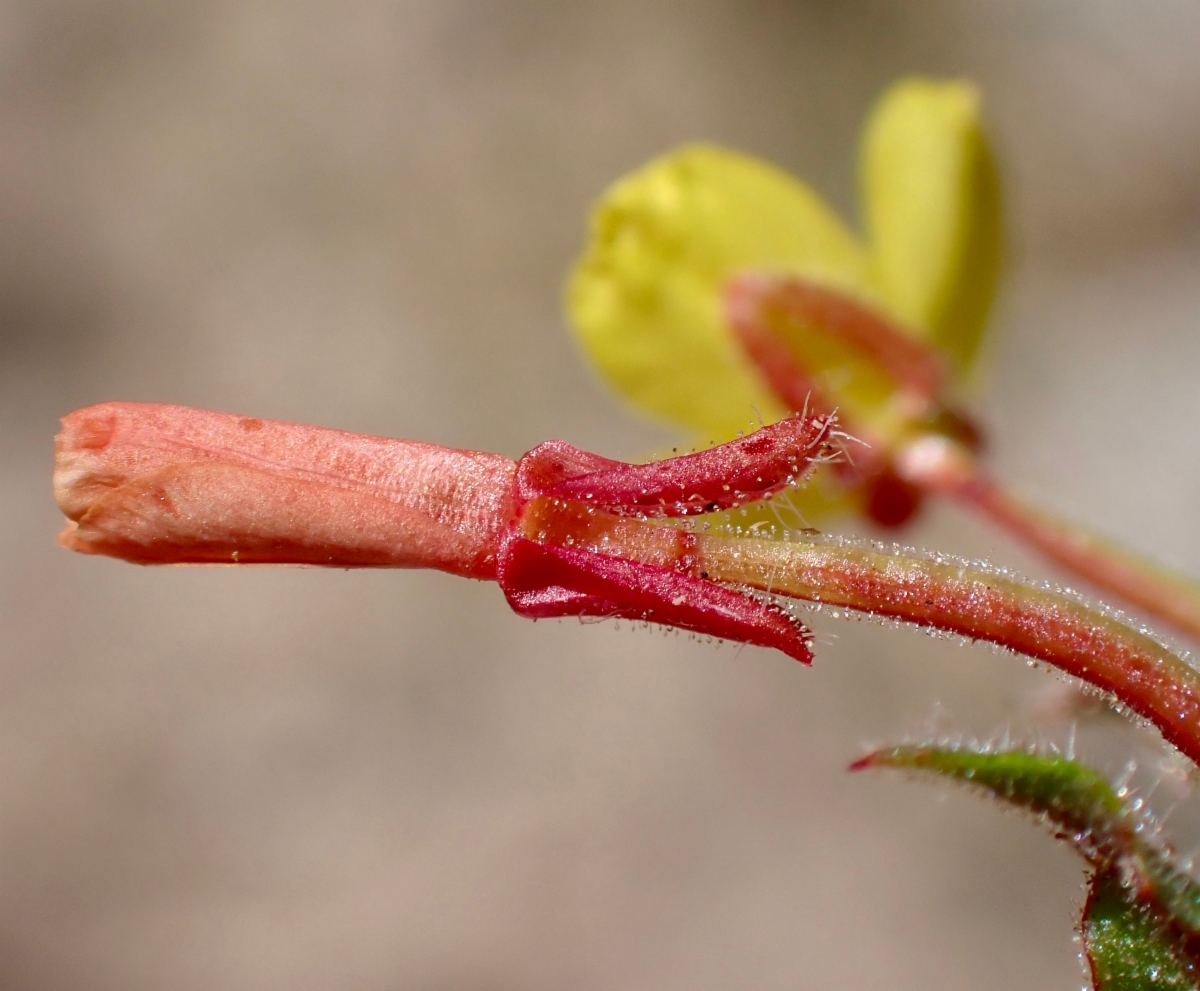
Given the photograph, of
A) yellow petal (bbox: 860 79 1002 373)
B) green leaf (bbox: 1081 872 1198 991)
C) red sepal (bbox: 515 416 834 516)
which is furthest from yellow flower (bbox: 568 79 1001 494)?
green leaf (bbox: 1081 872 1198 991)

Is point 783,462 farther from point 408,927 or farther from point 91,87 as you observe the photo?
point 91,87

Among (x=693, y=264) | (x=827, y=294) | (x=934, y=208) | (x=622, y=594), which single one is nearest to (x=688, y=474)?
(x=622, y=594)

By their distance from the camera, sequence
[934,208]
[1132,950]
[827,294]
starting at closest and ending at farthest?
[1132,950]
[827,294]
[934,208]

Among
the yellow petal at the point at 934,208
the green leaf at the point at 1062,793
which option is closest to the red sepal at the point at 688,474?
the green leaf at the point at 1062,793

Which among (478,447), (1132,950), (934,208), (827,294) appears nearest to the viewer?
(1132,950)

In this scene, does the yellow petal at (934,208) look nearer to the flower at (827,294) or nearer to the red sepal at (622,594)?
the flower at (827,294)

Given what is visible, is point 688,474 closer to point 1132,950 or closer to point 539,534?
point 539,534

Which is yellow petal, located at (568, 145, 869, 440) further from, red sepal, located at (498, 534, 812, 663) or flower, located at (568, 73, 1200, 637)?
red sepal, located at (498, 534, 812, 663)

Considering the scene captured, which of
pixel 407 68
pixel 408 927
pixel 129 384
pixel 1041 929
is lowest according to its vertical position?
pixel 1041 929

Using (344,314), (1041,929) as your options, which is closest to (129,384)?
(344,314)
